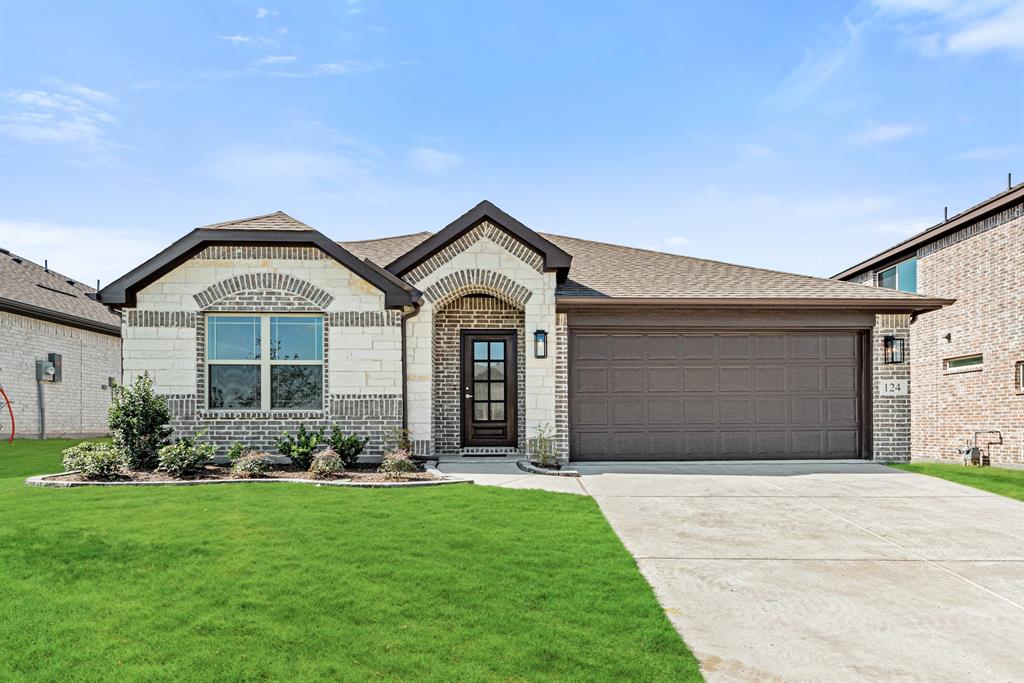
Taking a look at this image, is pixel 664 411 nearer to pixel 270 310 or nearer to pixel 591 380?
pixel 591 380

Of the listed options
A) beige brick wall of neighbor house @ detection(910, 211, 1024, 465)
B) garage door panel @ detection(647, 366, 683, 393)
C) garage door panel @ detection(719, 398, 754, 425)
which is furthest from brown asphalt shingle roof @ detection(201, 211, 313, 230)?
beige brick wall of neighbor house @ detection(910, 211, 1024, 465)

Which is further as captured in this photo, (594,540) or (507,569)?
(594,540)

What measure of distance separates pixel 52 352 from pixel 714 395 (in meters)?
18.6

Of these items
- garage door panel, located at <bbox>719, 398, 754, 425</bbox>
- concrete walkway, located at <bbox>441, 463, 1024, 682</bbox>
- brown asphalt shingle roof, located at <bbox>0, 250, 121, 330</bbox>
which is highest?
brown asphalt shingle roof, located at <bbox>0, 250, 121, 330</bbox>

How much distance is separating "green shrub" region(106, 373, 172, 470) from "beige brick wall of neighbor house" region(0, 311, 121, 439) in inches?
381

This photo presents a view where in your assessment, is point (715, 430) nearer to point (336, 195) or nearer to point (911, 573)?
point (911, 573)

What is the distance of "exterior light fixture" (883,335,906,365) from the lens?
12.1 m

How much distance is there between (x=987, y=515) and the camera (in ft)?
25.7

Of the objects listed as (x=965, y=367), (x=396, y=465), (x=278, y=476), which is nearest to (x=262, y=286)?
(x=278, y=476)

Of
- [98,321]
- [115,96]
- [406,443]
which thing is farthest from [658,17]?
[98,321]

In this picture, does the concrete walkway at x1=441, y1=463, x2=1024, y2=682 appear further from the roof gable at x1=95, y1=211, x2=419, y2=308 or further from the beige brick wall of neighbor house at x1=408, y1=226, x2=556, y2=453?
the roof gable at x1=95, y1=211, x2=419, y2=308

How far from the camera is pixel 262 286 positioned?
36.2 ft

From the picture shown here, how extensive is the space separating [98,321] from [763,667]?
891 inches

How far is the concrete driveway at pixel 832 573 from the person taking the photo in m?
3.95
